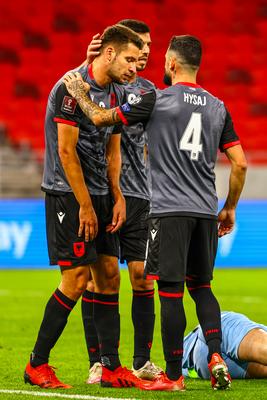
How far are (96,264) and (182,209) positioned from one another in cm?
71

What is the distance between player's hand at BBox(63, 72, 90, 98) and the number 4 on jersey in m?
0.61

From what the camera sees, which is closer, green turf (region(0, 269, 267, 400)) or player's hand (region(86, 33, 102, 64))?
green turf (region(0, 269, 267, 400))

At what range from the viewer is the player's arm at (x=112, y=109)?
17.9 feet

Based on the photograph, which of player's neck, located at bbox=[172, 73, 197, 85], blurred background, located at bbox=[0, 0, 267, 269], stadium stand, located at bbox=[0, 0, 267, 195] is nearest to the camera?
player's neck, located at bbox=[172, 73, 197, 85]

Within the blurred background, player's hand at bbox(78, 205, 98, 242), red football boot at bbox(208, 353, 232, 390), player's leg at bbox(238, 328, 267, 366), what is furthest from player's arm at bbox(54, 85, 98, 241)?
the blurred background

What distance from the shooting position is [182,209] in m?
5.54

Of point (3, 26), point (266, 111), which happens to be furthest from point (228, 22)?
point (3, 26)

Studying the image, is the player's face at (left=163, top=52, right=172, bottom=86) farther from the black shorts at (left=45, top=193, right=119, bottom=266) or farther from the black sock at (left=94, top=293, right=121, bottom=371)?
the black sock at (left=94, top=293, right=121, bottom=371)

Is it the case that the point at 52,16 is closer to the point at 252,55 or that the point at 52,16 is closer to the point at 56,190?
the point at 252,55

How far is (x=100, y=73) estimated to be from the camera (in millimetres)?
5785

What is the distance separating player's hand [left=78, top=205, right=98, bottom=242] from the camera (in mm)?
5680

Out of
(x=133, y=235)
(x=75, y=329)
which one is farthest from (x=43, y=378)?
(x=75, y=329)

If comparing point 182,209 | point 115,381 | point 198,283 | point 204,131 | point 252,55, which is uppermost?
point 252,55

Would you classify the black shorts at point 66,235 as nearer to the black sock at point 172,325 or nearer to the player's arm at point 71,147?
the player's arm at point 71,147
